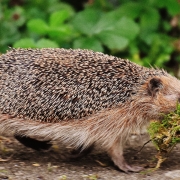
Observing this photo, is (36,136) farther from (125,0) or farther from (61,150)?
(125,0)

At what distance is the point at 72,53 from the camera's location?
558cm

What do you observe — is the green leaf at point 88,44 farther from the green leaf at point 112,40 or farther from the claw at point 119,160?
the claw at point 119,160

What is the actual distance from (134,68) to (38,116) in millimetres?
1056

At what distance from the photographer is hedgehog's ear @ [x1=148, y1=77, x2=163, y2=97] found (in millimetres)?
5289

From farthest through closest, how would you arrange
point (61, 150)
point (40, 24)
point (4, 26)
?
1. point (4, 26)
2. point (40, 24)
3. point (61, 150)

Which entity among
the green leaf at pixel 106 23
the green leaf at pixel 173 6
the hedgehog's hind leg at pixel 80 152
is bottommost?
the hedgehog's hind leg at pixel 80 152

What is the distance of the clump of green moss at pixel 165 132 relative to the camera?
16.9 feet

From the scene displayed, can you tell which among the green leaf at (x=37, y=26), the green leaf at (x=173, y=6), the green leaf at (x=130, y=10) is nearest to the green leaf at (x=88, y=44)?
the green leaf at (x=37, y=26)

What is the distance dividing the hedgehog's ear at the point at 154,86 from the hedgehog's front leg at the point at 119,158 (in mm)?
606

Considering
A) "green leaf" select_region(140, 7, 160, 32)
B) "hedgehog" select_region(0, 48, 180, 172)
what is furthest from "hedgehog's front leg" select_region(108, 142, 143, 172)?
"green leaf" select_region(140, 7, 160, 32)

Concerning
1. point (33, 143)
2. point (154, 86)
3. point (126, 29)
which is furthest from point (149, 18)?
point (33, 143)

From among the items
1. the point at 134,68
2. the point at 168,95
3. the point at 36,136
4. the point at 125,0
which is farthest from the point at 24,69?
the point at 125,0

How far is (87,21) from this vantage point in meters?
8.29

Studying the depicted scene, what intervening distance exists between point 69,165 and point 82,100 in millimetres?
701
